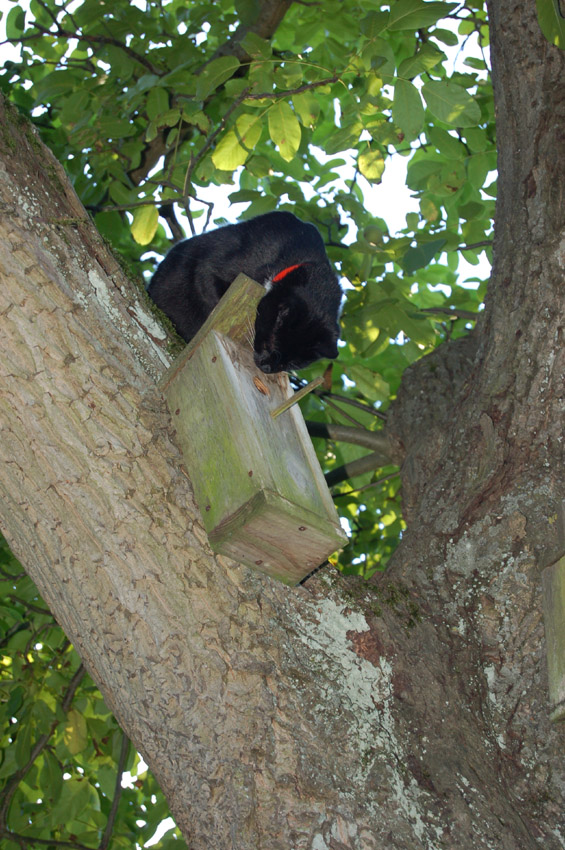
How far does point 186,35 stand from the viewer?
11.5 feet

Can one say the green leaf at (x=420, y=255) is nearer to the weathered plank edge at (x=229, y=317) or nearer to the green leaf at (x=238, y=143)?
the green leaf at (x=238, y=143)

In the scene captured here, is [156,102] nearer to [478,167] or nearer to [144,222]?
[144,222]

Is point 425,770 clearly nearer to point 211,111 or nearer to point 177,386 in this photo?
point 177,386

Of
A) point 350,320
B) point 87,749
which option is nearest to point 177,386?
point 350,320

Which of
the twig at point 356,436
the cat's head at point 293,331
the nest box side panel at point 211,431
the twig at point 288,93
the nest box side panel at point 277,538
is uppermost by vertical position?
the twig at point 288,93

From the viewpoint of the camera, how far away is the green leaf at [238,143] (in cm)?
285

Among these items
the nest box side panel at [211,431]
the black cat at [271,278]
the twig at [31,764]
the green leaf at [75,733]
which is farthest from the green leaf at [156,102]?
the green leaf at [75,733]

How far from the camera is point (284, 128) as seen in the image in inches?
112

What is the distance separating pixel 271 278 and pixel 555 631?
5.08 ft

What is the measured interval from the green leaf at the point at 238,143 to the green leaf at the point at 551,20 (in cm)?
114

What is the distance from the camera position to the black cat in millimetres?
2529

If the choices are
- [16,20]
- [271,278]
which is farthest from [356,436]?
[16,20]

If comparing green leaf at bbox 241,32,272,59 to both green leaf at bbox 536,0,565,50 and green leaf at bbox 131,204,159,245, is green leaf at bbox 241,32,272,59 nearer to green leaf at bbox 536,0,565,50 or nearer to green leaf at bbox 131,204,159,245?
green leaf at bbox 131,204,159,245

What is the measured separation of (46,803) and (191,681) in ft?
8.55
